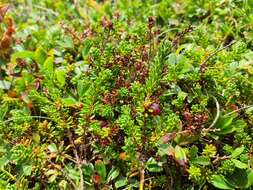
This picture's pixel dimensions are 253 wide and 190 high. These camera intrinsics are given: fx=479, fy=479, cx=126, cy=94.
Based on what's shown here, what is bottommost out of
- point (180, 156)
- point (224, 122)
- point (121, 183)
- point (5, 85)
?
point (121, 183)

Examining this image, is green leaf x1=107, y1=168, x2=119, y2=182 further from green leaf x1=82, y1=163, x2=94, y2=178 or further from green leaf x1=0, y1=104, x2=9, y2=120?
green leaf x1=0, y1=104, x2=9, y2=120

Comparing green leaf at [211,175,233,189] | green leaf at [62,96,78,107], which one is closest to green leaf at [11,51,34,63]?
green leaf at [62,96,78,107]

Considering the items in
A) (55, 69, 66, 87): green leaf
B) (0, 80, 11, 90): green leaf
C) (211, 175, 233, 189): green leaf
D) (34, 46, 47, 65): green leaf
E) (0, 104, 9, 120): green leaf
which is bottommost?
(211, 175, 233, 189): green leaf

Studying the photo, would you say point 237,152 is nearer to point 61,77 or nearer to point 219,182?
point 219,182

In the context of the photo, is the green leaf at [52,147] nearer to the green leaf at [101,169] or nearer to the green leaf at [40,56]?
the green leaf at [101,169]

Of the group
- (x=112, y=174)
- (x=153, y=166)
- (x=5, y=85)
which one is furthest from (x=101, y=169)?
(x=5, y=85)

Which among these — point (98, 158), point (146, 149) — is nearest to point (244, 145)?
point (146, 149)

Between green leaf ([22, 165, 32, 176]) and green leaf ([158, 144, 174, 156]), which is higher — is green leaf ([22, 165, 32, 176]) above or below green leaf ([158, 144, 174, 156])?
below
